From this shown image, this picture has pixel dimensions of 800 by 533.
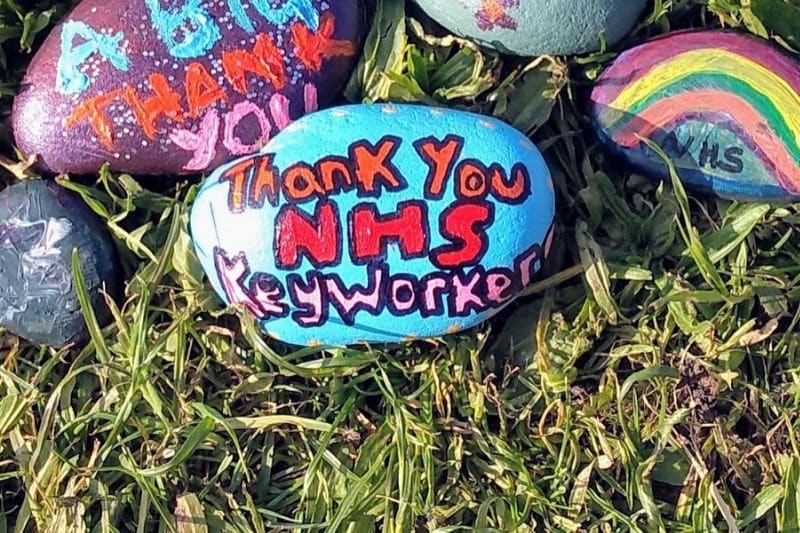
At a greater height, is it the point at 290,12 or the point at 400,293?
the point at 290,12

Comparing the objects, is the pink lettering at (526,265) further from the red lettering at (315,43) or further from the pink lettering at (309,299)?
the red lettering at (315,43)

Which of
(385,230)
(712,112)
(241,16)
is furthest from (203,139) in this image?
(712,112)

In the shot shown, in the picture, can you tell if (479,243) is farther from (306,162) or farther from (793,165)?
(793,165)

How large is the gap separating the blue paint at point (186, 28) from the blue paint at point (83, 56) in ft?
0.15

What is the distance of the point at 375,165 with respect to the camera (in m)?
1.28

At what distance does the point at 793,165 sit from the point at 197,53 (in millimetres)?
686

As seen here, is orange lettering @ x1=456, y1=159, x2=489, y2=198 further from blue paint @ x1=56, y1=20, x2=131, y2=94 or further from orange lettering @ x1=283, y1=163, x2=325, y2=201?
blue paint @ x1=56, y1=20, x2=131, y2=94

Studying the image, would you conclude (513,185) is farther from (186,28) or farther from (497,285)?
(186,28)

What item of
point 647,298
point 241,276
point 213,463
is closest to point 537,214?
point 647,298

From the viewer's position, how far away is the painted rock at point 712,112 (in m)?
1.36

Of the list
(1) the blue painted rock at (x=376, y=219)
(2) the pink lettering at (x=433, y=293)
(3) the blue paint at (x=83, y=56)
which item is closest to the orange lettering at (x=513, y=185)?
(1) the blue painted rock at (x=376, y=219)

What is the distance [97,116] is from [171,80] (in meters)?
0.09

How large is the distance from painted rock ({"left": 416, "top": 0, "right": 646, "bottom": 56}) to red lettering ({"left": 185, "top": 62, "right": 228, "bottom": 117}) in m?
0.26

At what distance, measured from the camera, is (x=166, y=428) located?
1389mm
